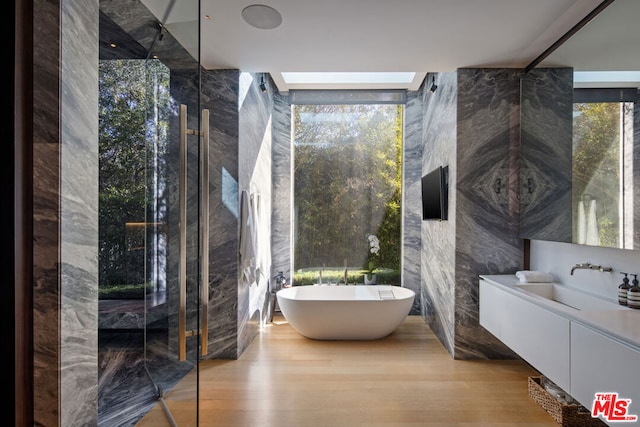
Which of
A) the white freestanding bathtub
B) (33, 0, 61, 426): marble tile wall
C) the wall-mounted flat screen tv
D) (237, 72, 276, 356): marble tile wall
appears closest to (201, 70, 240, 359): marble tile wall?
(237, 72, 276, 356): marble tile wall

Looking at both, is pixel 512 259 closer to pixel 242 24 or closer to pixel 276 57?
pixel 276 57

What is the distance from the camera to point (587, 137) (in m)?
2.32

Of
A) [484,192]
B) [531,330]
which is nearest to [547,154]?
[484,192]

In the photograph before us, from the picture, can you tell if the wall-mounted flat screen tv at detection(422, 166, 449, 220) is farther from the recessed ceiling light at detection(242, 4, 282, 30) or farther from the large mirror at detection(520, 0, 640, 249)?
the recessed ceiling light at detection(242, 4, 282, 30)

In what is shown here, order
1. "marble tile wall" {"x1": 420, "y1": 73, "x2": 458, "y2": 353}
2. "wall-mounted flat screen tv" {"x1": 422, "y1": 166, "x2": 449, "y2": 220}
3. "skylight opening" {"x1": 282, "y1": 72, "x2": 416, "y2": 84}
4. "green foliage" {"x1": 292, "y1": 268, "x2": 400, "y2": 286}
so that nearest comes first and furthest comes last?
"marble tile wall" {"x1": 420, "y1": 73, "x2": 458, "y2": 353}
"wall-mounted flat screen tv" {"x1": 422, "y1": 166, "x2": 449, "y2": 220}
"skylight opening" {"x1": 282, "y1": 72, "x2": 416, "y2": 84}
"green foliage" {"x1": 292, "y1": 268, "x2": 400, "y2": 286}

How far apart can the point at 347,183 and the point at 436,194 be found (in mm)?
1467

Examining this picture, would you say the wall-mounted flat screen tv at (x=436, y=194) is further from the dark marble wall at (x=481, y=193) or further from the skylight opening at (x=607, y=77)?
the skylight opening at (x=607, y=77)

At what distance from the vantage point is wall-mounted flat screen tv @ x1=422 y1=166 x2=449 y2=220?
345 centimetres

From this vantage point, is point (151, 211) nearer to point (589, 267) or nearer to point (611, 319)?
point (611, 319)

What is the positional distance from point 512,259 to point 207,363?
3025mm

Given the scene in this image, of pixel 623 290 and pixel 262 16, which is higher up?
pixel 262 16

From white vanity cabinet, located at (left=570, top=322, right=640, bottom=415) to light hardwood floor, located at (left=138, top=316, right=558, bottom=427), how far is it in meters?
0.67

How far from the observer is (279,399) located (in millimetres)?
2504

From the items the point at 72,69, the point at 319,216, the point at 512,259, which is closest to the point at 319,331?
the point at 319,216
